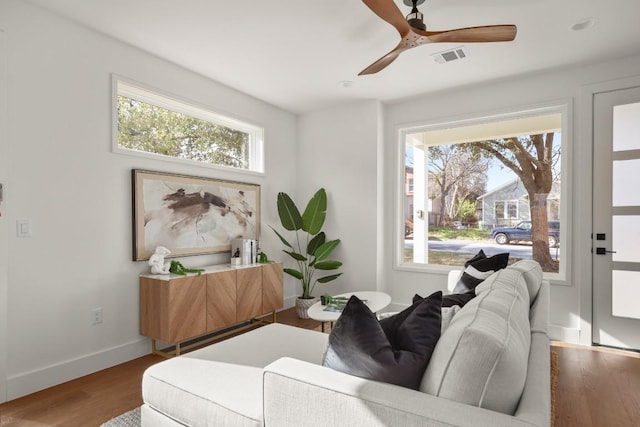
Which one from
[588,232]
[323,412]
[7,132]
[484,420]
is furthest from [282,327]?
[588,232]

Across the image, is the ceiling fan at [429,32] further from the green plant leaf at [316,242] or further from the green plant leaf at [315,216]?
the green plant leaf at [316,242]

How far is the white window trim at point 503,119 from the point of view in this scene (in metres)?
3.47

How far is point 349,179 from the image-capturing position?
452 cm

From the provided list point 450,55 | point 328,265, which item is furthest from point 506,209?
point 328,265

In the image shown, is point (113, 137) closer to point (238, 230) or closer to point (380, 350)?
point (238, 230)

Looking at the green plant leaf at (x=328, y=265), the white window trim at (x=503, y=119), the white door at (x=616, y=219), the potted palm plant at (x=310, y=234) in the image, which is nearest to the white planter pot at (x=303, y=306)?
the potted palm plant at (x=310, y=234)

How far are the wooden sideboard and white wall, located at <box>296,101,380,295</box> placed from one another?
1.24m

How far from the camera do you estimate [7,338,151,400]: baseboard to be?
2.36 metres

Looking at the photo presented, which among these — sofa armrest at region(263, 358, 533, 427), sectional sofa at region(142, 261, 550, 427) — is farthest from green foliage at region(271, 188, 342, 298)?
sofa armrest at region(263, 358, 533, 427)

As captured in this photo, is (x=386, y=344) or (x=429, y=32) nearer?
(x=386, y=344)

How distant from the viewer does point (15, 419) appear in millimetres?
2113

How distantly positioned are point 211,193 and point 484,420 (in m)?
3.27

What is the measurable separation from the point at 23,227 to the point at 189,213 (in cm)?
129

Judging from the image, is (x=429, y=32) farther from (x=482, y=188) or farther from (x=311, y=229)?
(x=311, y=229)
